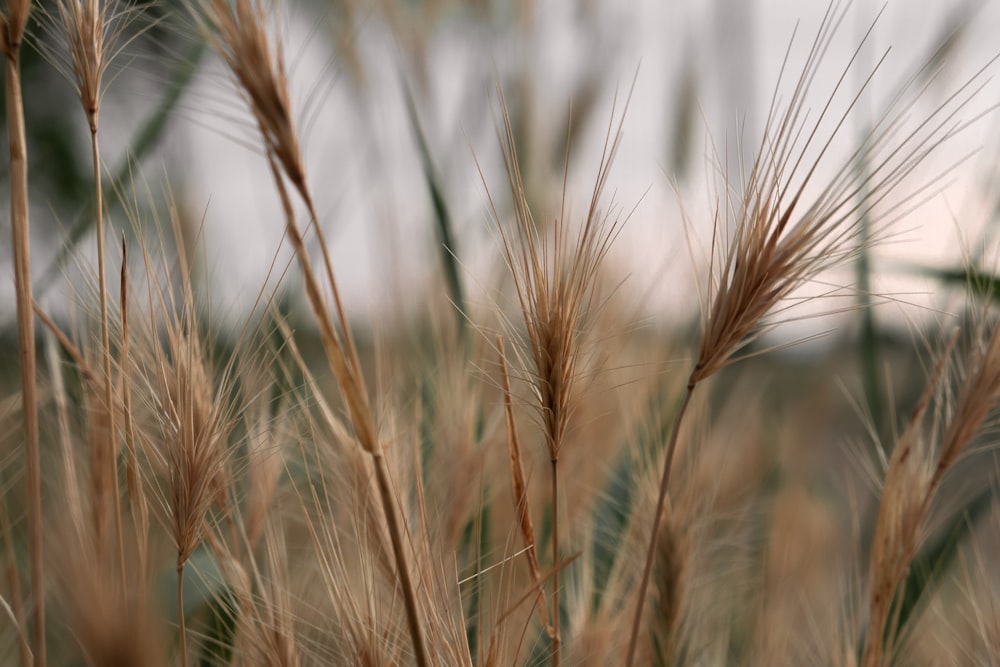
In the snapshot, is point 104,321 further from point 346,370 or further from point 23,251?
point 346,370

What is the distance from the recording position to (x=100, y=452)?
0.33m

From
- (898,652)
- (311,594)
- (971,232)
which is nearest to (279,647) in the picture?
(311,594)

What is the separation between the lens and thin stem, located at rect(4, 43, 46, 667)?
0.81 ft

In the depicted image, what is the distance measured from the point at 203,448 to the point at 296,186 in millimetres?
147

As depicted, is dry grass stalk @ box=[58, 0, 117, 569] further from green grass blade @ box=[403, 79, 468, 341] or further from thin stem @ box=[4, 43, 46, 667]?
green grass blade @ box=[403, 79, 468, 341]

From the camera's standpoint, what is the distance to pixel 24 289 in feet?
0.84

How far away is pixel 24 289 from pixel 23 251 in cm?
1

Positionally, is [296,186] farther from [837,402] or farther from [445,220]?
[837,402]

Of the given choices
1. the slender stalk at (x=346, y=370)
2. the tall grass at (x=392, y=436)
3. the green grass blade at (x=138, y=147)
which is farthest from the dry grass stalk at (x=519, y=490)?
the green grass blade at (x=138, y=147)

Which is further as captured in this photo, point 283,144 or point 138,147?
point 138,147

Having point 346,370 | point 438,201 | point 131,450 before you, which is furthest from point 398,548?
point 438,201

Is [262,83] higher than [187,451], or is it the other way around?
[262,83]

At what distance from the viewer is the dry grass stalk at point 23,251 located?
25 cm

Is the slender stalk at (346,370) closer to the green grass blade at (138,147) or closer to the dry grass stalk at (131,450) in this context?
the dry grass stalk at (131,450)
